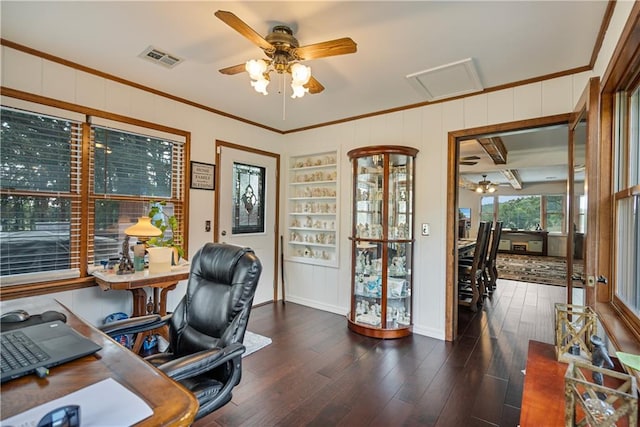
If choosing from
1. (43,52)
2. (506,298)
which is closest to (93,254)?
(43,52)

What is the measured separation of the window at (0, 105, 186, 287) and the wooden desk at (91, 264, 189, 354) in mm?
350

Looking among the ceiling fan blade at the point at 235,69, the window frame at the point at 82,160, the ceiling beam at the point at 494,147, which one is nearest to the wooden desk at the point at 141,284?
the window frame at the point at 82,160

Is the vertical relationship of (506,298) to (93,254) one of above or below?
below

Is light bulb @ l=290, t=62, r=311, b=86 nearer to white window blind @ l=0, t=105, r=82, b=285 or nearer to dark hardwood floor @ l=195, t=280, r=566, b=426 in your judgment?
white window blind @ l=0, t=105, r=82, b=285

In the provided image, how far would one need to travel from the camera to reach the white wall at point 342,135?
2549 mm

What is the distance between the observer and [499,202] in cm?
1123

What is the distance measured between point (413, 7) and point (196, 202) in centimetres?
280

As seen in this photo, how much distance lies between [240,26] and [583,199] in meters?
2.34

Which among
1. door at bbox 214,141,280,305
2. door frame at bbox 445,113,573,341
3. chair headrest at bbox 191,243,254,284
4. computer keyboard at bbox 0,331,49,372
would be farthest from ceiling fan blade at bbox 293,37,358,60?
door at bbox 214,141,280,305

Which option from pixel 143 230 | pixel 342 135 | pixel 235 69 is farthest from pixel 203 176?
pixel 342 135

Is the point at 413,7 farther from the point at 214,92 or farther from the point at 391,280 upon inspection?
the point at 391,280

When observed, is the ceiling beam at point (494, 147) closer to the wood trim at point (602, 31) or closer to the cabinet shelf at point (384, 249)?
the cabinet shelf at point (384, 249)

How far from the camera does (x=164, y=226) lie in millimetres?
3016

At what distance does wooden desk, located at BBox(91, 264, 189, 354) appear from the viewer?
2400 mm
